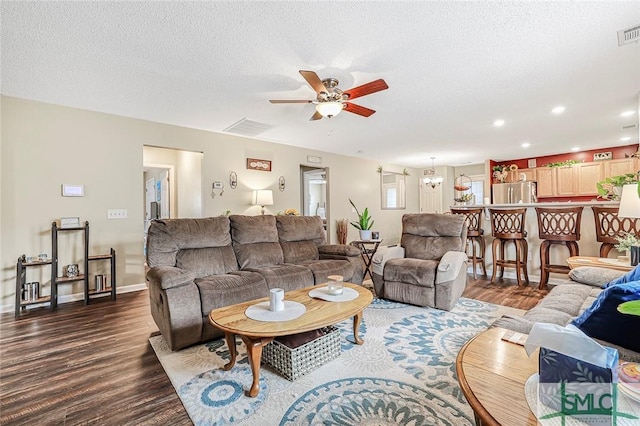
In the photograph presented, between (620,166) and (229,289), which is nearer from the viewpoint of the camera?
(229,289)

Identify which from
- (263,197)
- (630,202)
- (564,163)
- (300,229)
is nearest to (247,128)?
(263,197)

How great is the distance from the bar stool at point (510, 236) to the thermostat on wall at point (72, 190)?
223 inches

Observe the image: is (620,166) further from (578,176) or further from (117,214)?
(117,214)

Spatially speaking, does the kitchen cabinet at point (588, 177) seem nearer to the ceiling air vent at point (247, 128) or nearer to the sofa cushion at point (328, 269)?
the sofa cushion at point (328, 269)

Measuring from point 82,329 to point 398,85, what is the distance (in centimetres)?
391

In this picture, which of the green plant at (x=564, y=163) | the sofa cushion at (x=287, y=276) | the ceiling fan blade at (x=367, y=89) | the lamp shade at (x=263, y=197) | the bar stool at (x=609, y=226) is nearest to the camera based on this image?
the ceiling fan blade at (x=367, y=89)

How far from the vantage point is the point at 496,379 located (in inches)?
34.5

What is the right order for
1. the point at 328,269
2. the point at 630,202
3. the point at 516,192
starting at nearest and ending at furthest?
the point at 630,202 < the point at 328,269 < the point at 516,192

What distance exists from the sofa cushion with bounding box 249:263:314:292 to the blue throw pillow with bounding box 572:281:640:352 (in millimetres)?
2236

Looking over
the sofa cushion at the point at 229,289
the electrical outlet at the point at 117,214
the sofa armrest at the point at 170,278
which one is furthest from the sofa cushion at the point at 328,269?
the electrical outlet at the point at 117,214

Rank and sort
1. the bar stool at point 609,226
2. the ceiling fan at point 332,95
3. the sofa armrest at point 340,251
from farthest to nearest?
the sofa armrest at point 340,251
the bar stool at point 609,226
the ceiling fan at point 332,95

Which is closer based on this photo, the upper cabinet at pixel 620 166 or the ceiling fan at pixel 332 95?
the ceiling fan at pixel 332 95

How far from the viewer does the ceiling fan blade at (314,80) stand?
2.29 meters

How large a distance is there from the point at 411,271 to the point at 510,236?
198cm
